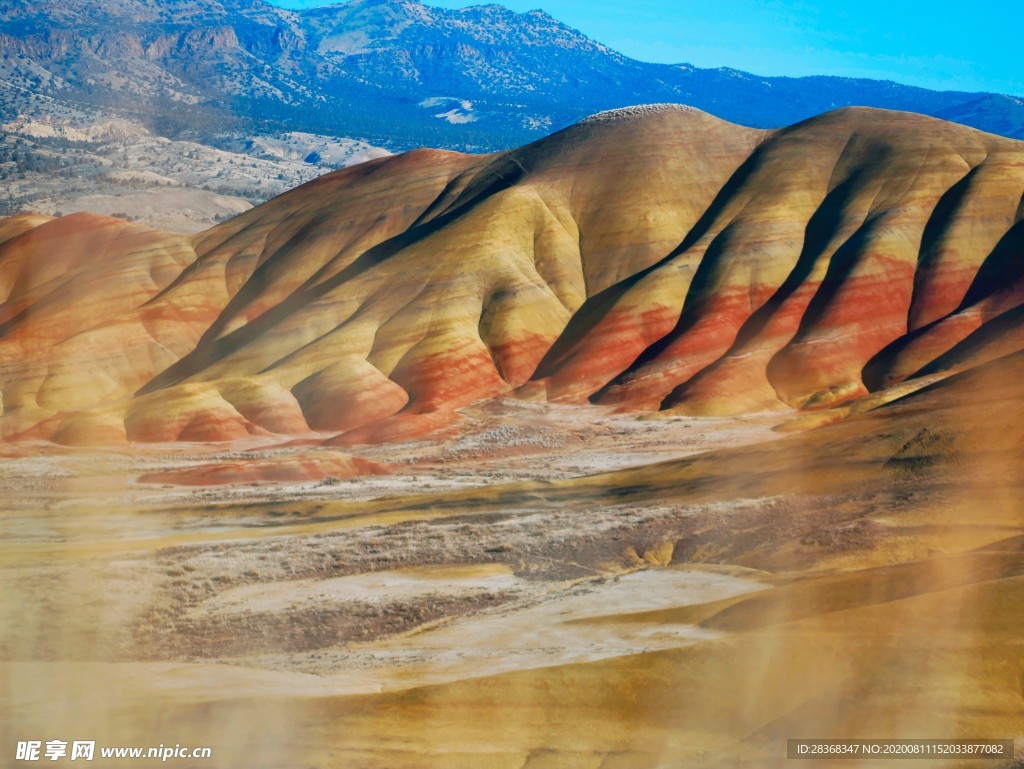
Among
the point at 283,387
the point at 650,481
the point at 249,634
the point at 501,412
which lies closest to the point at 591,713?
the point at 249,634

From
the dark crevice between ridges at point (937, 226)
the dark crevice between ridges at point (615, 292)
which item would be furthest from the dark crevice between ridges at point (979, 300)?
the dark crevice between ridges at point (615, 292)

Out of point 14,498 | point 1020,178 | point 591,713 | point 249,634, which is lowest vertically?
point 14,498

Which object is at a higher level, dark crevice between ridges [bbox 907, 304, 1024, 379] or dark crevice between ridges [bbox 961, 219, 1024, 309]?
dark crevice between ridges [bbox 961, 219, 1024, 309]

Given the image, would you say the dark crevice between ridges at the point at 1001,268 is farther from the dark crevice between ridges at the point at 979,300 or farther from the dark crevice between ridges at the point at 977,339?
the dark crevice between ridges at the point at 977,339

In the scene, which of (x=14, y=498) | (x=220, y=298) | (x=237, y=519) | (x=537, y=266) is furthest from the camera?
(x=220, y=298)

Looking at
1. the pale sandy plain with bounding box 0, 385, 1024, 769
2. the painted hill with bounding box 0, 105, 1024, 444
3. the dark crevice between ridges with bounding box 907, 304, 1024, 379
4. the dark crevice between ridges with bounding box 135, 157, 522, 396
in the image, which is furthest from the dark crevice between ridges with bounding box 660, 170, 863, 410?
the dark crevice between ridges with bounding box 135, 157, 522, 396

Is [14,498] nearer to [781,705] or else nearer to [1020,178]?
[781,705]

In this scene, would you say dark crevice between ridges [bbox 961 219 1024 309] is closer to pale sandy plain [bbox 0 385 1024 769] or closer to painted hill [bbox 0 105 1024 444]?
painted hill [bbox 0 105 1024 444]
